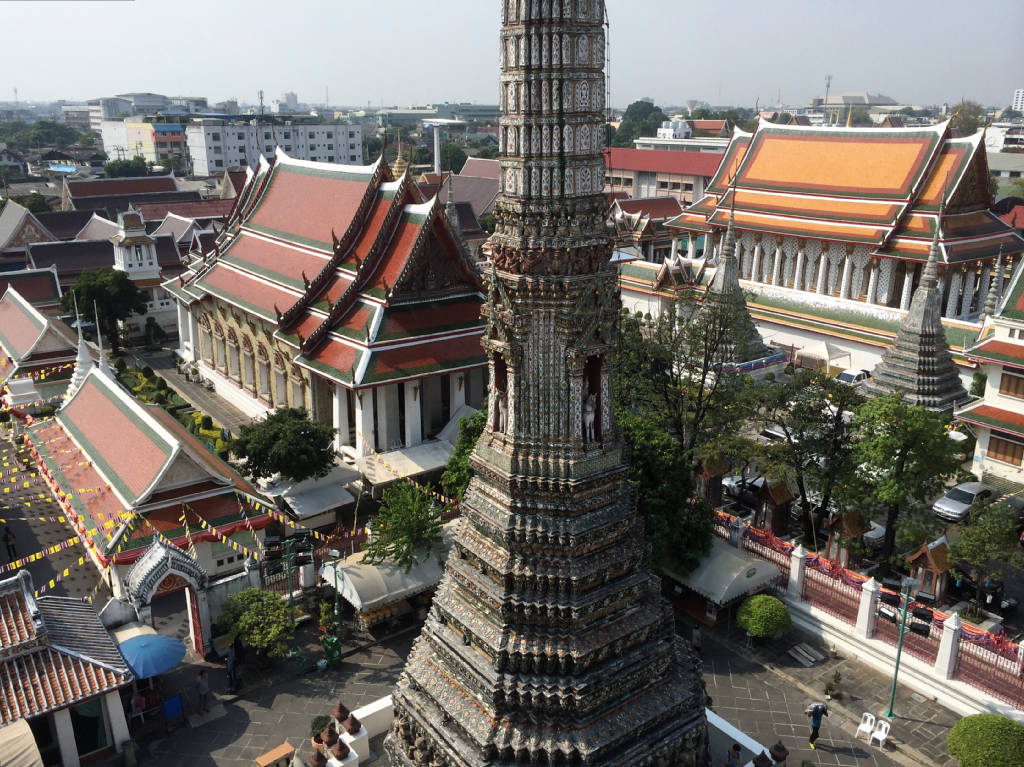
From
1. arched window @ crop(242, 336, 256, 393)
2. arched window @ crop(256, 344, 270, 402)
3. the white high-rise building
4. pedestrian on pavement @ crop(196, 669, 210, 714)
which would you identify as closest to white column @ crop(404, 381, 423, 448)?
arched window @ crop(256, 344, 270, 402)

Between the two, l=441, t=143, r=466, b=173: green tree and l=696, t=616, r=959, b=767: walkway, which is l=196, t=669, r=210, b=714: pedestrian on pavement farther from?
l=441, t=143, r=466, b=173: green tree

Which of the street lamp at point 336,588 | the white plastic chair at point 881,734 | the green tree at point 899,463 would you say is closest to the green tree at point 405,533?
the street lamp at point 336,588

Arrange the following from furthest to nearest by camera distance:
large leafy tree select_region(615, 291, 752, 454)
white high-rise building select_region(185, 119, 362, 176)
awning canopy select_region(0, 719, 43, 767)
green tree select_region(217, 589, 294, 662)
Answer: white high-rise building select_region(185, 119, 362, 176) < large leafy tree select_region(615, 291, 752, 454) < green tree select_region(217, 589, 294, 662) < awning canopy select_region(0, 719, 43, 767)

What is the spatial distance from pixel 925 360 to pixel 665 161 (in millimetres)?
64200

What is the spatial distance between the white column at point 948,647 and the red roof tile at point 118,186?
7767 centimetres

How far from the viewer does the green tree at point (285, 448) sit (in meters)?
24.9

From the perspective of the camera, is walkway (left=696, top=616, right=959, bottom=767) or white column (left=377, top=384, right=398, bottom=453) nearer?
walkway (left=696, top=616, right=959, bottom=767)

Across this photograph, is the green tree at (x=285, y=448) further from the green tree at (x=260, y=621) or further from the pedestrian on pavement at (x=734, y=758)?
the pedestrian on pavement at (x=734, y=758)

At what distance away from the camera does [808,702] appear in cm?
1809

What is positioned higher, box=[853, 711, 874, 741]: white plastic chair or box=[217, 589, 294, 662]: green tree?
box=[217, 589, 294, 662]: green tree

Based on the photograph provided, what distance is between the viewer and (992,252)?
40.3 m

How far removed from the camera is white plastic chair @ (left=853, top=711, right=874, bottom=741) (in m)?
16.7

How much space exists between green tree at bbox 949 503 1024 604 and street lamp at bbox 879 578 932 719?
5.01ft


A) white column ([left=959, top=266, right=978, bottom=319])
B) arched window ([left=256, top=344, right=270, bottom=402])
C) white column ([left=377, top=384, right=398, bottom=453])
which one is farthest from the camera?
white column ([left=959, top=266, right=978, bottom=319])
